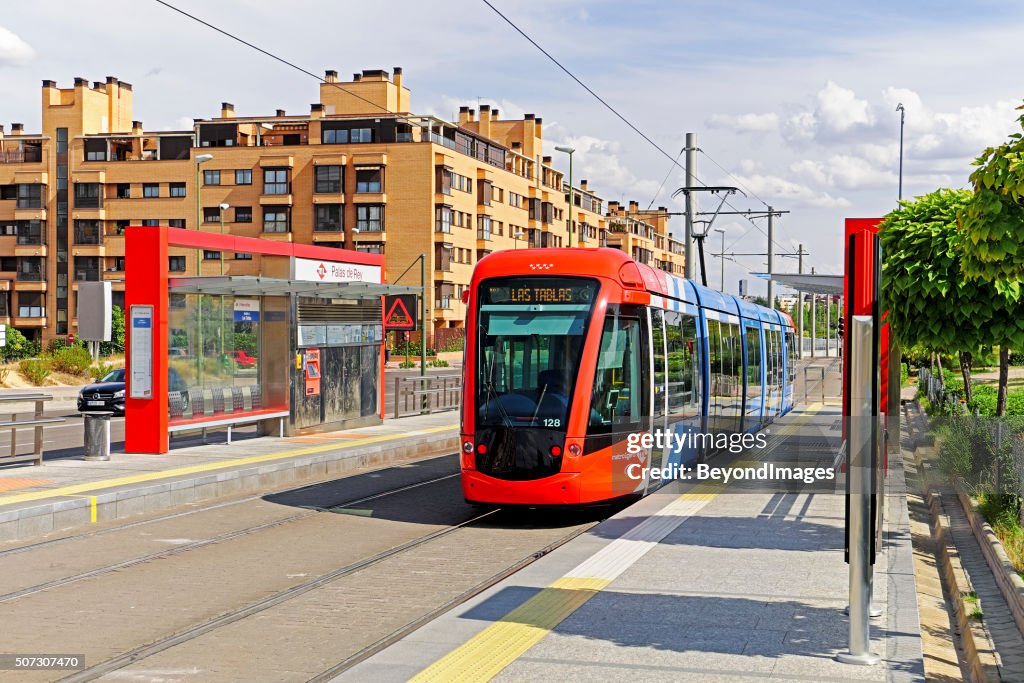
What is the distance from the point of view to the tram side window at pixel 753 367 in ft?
81.3

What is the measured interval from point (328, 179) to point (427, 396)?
49417 mm

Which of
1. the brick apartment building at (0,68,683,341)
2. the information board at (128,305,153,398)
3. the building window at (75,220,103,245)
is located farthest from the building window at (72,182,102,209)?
the information board at (128,305,153,398)

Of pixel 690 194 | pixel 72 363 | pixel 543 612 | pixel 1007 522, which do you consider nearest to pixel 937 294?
pixel 1007 522

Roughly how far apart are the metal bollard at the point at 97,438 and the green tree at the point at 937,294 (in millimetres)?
11367

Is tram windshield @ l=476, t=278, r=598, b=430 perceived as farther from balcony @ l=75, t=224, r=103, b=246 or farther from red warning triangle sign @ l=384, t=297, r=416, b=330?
balcony @ l=75, t=224, r=103, b=246

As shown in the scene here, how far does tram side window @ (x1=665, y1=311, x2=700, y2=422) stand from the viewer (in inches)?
655

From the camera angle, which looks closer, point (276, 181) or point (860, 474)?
point (860, 474)

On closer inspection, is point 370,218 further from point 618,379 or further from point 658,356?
point 618,379

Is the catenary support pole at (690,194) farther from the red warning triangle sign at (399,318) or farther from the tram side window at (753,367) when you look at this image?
the red warning triangle sign at (399,318)

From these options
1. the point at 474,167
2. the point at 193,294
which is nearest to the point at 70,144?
the point at 474,167

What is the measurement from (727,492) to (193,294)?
9.21 metres

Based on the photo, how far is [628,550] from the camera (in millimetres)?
11664

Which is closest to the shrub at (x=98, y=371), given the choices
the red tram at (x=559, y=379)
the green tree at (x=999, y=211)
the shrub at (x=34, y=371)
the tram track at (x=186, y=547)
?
the shrub at (x=34, y=371)

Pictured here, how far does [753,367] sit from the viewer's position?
2567 centimetres
